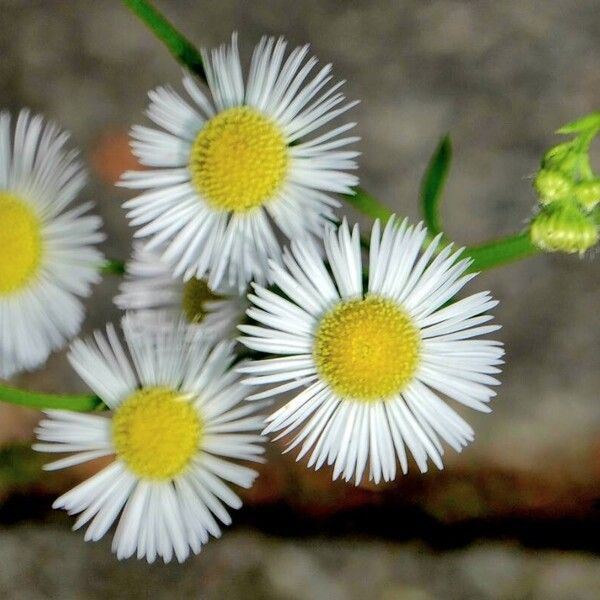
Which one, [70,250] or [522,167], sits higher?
[522,167]

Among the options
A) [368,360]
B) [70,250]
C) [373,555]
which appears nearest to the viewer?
[368,360]

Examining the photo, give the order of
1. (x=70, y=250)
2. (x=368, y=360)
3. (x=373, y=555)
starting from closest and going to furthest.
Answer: (x=368, y=360) < (x=70, y=250) < (x=373, y=555)

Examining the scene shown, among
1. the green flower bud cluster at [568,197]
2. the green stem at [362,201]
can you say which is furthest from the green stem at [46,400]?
the green flower bud cluster at [568,197]

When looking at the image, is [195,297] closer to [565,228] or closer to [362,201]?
[362,201]

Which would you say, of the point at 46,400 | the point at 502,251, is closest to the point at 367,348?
the point at 502,251

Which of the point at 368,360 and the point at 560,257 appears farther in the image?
the point at 560,257

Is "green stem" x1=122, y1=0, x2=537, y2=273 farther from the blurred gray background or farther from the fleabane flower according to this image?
the blurred gray background

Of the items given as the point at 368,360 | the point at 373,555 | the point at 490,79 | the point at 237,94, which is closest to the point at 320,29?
the point at 490,79

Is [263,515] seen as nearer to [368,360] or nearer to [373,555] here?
[373,555]
